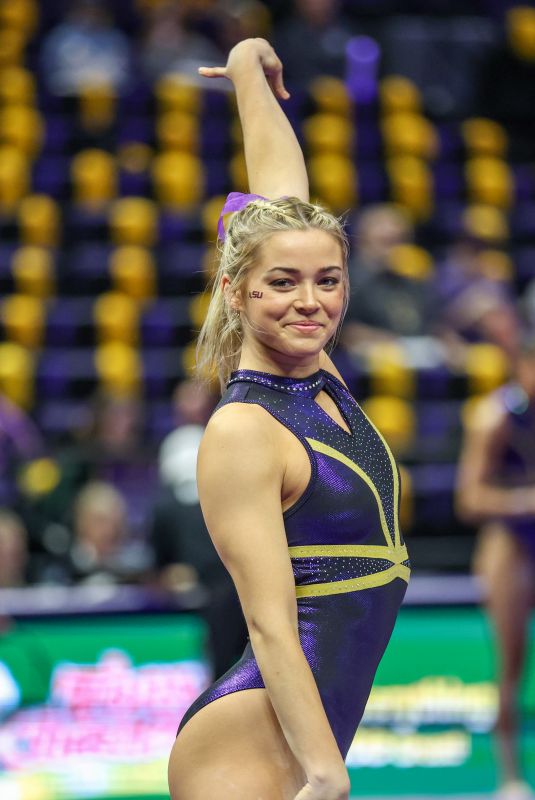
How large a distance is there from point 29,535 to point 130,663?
1329 mm

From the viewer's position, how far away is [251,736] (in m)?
2.08

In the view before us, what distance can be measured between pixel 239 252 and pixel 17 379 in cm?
659

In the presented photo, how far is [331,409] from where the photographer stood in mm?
2266

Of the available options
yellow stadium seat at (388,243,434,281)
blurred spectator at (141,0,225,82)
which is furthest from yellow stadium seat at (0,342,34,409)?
blurred spectator at (141,0,225,82)

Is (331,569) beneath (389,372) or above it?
above

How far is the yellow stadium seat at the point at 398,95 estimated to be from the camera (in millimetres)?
11477

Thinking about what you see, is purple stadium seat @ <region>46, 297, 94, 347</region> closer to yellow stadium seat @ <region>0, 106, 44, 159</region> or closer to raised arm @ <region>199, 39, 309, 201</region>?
yellow stadium seat @ <region>0, 106, 44, 159</region>

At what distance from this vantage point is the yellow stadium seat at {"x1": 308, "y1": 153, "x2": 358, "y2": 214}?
1040cm

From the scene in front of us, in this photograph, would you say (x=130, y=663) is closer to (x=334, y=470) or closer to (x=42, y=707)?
(x=42, y=707)

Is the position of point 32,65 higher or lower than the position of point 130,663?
higher

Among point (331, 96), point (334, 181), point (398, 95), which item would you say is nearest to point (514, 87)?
point (398, 95)

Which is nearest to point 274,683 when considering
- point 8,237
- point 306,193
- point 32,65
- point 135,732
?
point 306,193

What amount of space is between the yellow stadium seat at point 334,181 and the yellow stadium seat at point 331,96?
1.93 ft

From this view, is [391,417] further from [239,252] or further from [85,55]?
[239,252]
